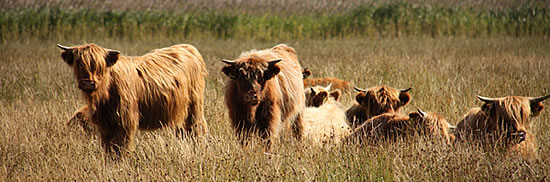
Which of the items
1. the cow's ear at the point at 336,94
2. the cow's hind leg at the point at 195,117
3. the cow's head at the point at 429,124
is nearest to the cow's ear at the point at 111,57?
the cow's hind leg at the point at 195,117

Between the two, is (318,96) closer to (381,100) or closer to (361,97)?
(361,97)

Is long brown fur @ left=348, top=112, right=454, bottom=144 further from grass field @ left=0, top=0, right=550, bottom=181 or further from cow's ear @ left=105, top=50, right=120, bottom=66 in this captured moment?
cow's ear @ left=105, top=50, right=120, bottom=66

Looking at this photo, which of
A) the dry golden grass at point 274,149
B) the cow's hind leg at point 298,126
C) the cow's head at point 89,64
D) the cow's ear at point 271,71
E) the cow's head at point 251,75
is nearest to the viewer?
the dry golden grass at point 274,149

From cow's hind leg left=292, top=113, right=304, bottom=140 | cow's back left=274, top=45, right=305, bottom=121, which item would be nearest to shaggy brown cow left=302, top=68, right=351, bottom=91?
cow's back left=274, top=45, right=305, bottom=121

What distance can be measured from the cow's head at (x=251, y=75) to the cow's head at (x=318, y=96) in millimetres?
2907

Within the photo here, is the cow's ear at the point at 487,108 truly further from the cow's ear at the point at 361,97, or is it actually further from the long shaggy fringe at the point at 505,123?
the cow's ear at the point at 361,97

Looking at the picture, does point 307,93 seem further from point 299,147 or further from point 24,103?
point 24,103

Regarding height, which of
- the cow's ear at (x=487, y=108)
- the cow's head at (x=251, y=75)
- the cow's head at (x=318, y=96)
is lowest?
the cow's head at (x=318, y=96)

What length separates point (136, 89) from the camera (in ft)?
19.8

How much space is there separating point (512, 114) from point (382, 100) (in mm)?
2094

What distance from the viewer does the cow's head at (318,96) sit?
8.86 meters

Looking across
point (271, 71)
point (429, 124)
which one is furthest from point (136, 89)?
point (429, 124)

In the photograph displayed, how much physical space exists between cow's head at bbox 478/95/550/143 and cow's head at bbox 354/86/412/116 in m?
1.69

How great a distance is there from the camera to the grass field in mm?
5074
